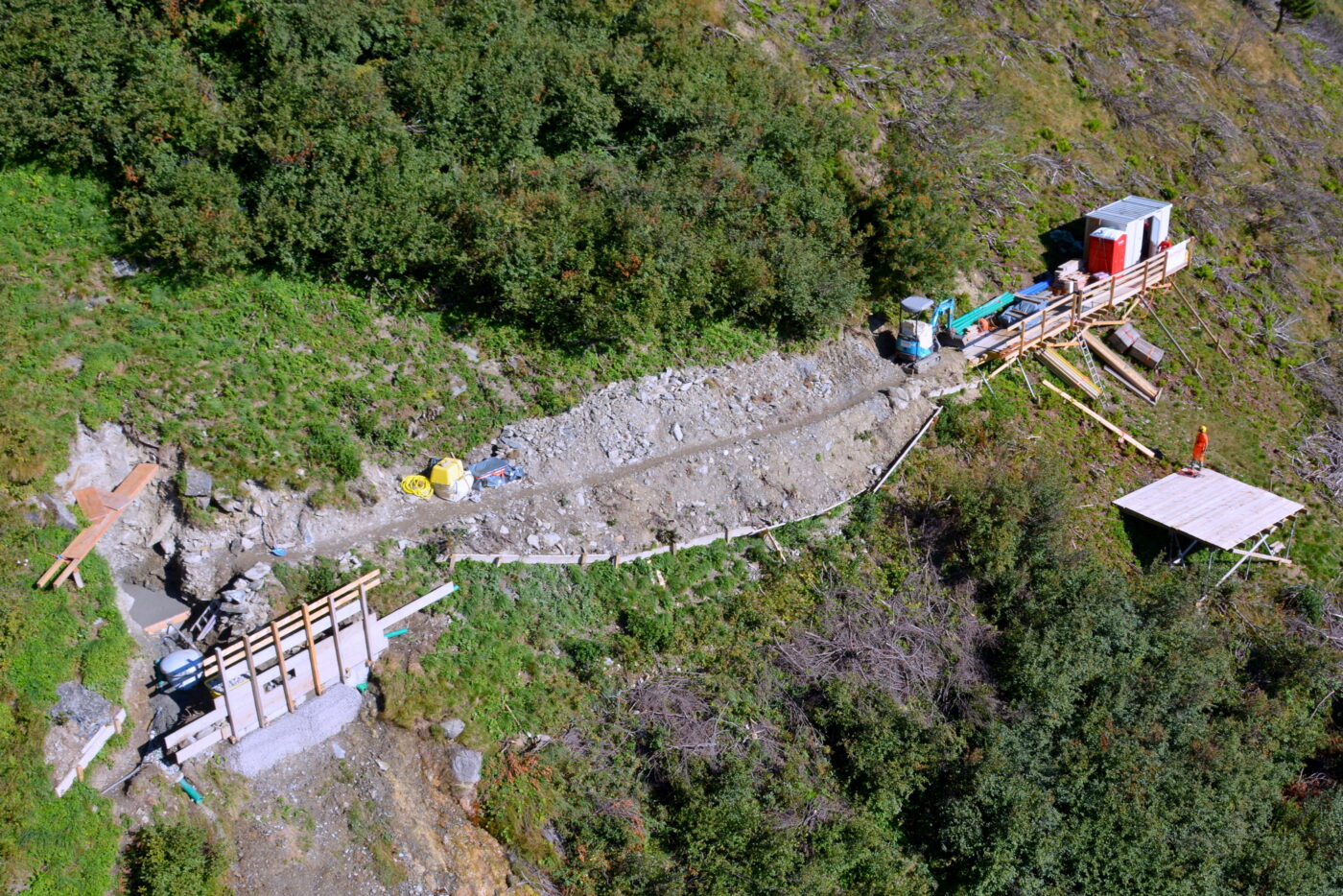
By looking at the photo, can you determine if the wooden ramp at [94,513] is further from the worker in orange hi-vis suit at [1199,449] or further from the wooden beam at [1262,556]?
the wooden beam at [1262,556]

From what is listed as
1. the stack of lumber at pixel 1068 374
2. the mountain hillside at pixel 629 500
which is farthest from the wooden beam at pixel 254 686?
the stack of lumber at pixel 1068 374

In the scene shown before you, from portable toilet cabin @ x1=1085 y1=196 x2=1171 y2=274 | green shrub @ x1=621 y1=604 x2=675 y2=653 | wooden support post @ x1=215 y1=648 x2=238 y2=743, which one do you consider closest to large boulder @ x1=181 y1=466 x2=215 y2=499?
wooden support post @ x1=215 y1=648 x2=238 y2=743

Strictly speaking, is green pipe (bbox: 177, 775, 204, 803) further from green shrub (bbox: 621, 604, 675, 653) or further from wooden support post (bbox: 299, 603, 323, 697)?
green shrub (bbox: 621, 604, 675, 653)

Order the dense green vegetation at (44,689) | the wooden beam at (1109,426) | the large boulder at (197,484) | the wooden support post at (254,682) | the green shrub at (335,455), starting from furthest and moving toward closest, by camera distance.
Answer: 1. the wooden beam at (1109,426)
2. the green shrub at (335,455)
3. the large boulder at (197,484)
4. the wooden support post at (254,682)
5. the dense green vegetation at (44,689)

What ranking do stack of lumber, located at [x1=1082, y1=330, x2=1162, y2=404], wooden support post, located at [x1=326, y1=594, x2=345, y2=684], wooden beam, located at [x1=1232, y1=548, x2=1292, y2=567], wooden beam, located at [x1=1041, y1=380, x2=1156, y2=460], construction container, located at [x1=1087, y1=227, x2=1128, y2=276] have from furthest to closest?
1. construction container, located at [x1=1087, y1=227, x2=1128, y2=276]
2. stack of lumber, located at [x1=1082, y1=330, x2=1162, y2=404]
3. wooden beam, located at [x1=1041, y1=380, x2=1156, y2=460]
4. wooden beam, located at [x1=1232, y1=548, x2=1292, y2=567]
5. wooden support post, located at [x1=326, y1=594, x2=345, y2=684]

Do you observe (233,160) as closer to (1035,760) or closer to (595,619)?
(595,619)

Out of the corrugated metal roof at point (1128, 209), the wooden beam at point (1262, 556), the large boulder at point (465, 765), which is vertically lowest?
the wooden beam at point (1262, 556)

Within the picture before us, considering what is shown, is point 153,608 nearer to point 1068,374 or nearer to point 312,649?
point 312,649
